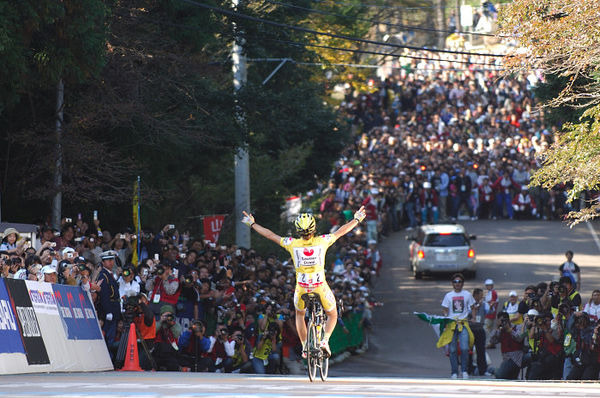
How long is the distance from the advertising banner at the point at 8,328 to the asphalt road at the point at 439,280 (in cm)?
953

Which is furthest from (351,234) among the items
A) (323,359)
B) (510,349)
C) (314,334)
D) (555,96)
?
(314,334)

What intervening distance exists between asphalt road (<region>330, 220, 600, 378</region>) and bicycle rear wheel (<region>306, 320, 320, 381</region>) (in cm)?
957

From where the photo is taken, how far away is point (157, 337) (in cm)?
2155

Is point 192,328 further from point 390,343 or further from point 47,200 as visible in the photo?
point 390,343

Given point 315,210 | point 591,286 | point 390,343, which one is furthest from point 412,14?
point 390,343

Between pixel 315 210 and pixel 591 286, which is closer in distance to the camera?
pixel 591 286

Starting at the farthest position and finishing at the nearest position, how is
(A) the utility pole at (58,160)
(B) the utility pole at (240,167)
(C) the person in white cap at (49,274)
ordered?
(B) the utility pole at (240,167) < (A) the utility pole at (58,160) < (C) the person in white cap at (49,274)

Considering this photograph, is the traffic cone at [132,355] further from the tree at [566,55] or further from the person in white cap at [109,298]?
the tree at [566,55]

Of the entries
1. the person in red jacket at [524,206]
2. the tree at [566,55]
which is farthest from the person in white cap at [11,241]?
the person in red jacket at [524,206]

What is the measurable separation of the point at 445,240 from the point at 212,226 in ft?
33.9

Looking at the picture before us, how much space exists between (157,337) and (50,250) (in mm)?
2549

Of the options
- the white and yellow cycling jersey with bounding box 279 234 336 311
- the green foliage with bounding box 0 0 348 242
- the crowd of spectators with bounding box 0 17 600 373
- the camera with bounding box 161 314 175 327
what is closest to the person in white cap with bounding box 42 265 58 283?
the crowd of spectators with bounding box 0 17 600 373

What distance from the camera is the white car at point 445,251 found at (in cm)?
3903

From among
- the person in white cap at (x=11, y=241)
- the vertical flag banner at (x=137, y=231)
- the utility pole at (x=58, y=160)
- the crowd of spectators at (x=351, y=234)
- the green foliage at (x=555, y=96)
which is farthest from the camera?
the green foliage at (x=555, y=96)
